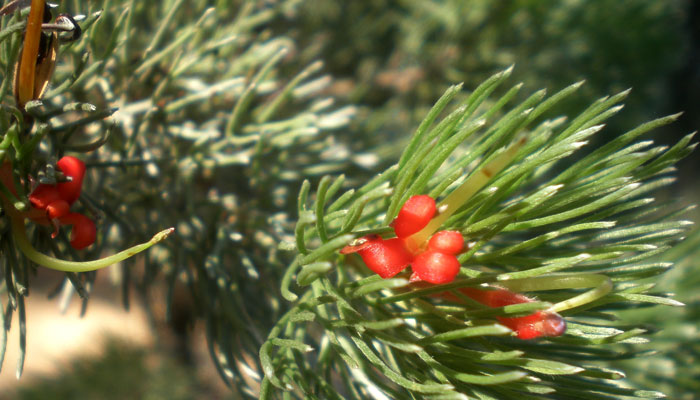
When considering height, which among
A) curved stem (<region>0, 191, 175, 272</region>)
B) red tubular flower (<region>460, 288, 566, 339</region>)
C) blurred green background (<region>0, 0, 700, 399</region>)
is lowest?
red tubular flower (<region>460, 288, 566, 339</region>)

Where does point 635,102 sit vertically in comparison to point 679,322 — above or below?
above

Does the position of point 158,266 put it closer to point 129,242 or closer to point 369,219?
point 129,242

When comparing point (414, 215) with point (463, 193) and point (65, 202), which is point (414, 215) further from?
point (65, 202)

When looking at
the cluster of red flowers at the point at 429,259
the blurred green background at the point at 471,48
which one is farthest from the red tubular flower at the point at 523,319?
the blurred green background at the point at 471,48

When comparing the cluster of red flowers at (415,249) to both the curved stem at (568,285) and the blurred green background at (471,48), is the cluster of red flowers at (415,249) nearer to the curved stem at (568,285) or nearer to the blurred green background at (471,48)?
the curved stem at (568,285)

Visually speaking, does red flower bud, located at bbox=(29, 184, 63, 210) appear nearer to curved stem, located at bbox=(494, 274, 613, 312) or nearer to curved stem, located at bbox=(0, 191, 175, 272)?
curved stem, located at bbox=(0, 191, 175, 272)

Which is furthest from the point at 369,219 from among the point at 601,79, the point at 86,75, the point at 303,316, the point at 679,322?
the point at 601,79

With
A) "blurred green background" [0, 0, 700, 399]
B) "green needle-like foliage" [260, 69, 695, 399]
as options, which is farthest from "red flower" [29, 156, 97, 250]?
"blurred green background" [0, 0, 700, 399]
